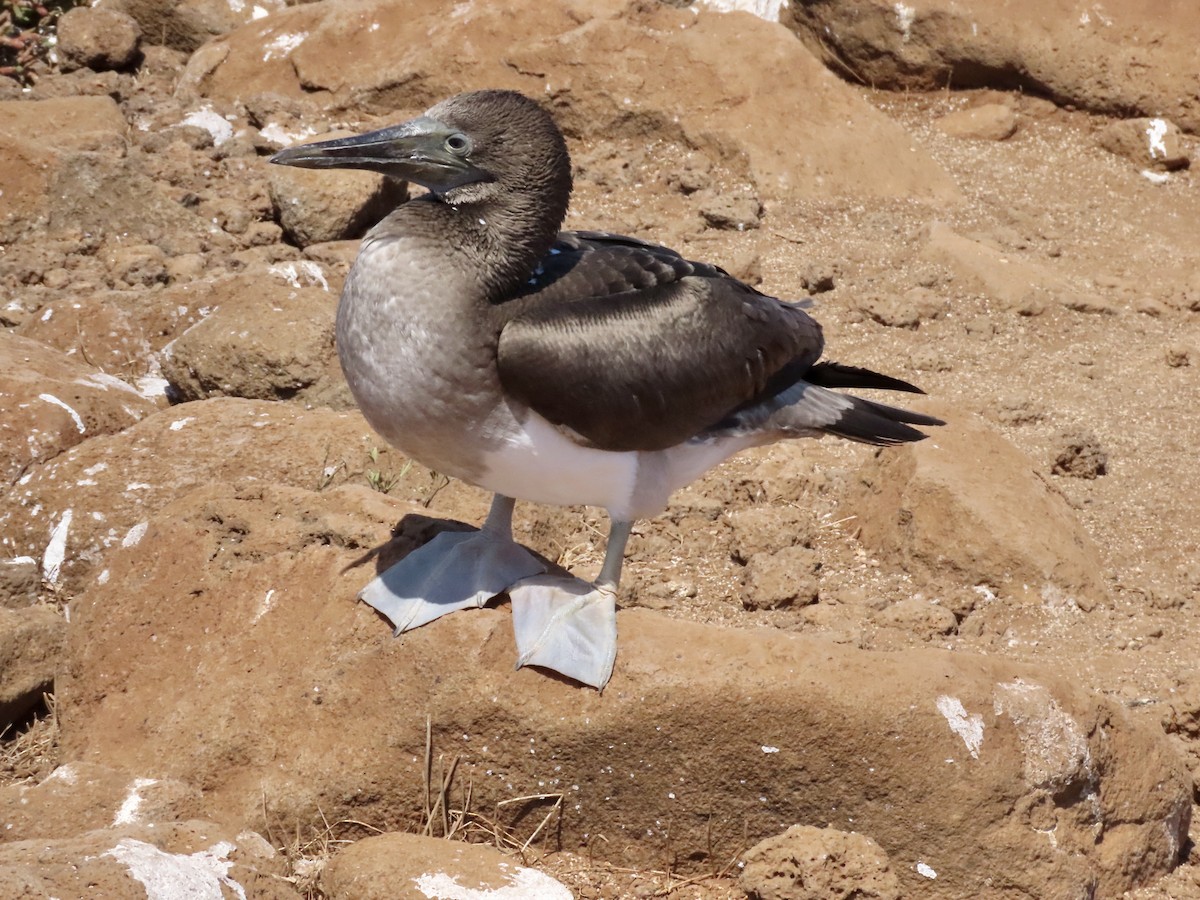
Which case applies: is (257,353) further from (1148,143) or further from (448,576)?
(1148,143)

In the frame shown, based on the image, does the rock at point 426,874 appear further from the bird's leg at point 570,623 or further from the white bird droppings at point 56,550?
the white bird droppings at point 56,550

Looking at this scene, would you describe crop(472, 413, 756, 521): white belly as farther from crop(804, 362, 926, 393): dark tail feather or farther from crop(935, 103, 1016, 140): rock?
crop(935, 103, 1016, 140): rock

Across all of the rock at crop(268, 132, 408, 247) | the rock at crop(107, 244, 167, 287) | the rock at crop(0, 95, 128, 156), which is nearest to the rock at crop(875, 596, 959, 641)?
the rock at crop(268, 132, 408, 247)

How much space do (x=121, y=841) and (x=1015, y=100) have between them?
359 inches

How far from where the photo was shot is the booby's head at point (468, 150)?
172 inches

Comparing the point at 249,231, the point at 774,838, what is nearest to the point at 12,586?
the point at 774,838

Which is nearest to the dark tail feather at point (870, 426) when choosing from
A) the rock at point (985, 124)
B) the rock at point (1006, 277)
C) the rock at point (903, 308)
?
the rock at point (903, 308)

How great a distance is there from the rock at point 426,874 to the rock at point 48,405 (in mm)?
2387

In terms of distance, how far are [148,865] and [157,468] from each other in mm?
2389

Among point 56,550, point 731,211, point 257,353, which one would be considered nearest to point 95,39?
point 731,211

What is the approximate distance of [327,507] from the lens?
16.1ft

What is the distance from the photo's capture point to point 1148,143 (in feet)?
34.5

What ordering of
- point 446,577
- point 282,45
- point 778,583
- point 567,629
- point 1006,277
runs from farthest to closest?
point 282,45 → point 1006,277 → point 778,583 → point 446,577 → point 567,629

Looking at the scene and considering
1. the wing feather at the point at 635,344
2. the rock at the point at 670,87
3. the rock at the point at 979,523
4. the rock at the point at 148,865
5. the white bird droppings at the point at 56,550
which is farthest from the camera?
the rock at the point at 670,87
